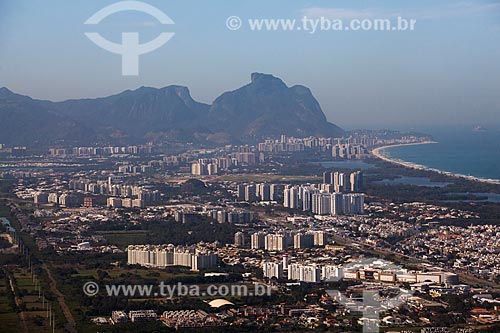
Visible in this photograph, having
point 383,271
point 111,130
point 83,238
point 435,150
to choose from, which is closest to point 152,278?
point 383,271

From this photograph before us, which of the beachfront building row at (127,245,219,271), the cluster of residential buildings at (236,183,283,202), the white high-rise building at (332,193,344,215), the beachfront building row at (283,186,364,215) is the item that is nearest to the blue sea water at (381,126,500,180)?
the cluster of residential buildings at (236,183,283,202)

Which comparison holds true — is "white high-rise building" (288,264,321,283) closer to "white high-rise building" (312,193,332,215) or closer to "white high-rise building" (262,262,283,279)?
"white high-rise building" (262,262,283,279)

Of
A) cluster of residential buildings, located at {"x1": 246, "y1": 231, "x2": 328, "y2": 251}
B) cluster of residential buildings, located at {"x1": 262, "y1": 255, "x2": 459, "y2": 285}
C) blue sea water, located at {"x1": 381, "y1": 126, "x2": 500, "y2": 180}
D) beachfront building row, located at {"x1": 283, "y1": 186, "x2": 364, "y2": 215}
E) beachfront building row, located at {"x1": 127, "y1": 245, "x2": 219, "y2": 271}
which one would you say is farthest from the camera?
Answer: blue sea water, located at {"x1": 381, "y1": 126, "x2": 500, "y2": 180}

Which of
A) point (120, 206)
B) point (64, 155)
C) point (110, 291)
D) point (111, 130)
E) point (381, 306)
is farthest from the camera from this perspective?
point (111, 130)

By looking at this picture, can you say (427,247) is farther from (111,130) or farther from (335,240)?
(111,130)

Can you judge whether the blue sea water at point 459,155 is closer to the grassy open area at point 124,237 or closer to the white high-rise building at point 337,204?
the white high-rise building at point 337,204

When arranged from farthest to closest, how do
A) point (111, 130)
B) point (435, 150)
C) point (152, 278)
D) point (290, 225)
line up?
point (111, 130) < point (435, 150) < point (290, 225) < point (152, 278)
